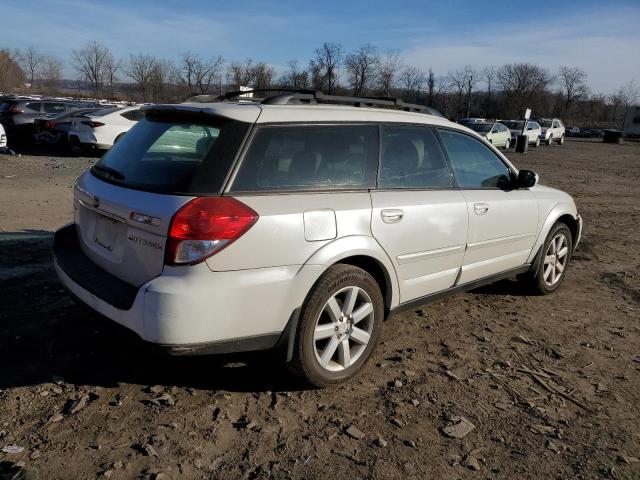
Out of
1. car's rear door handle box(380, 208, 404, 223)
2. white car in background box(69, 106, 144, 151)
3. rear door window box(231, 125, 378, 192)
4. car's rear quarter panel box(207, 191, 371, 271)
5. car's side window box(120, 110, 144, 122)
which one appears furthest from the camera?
car's side window box(120, 110, 144, 122)

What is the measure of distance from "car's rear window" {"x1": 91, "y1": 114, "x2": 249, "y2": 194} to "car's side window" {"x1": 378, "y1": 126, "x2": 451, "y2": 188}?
111 cm

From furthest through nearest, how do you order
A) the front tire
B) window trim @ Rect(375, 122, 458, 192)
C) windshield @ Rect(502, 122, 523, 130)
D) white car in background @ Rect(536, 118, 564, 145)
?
white car in background @ Rect(536, 118, 564, 145)
windshield @ Rect(502, 122, 523, 130)
window trim @ Rect(375, 122, 458, 192)
the front tire

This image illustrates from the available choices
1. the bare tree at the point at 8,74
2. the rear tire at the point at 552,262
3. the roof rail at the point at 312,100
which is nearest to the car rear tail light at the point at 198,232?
the roof rail at the point at 312,100

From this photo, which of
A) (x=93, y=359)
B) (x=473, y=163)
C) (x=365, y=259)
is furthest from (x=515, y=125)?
(x=93, y=359)

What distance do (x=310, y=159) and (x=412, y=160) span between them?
3.11ft

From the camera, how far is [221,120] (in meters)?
2.97

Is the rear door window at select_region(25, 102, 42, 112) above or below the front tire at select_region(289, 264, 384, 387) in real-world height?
above

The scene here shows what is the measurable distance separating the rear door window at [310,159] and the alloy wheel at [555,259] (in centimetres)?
256

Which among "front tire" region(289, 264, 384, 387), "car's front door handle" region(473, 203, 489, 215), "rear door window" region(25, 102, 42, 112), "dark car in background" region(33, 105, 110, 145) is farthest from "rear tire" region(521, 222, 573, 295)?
"rear door window" region(25, 102, 42, 112)

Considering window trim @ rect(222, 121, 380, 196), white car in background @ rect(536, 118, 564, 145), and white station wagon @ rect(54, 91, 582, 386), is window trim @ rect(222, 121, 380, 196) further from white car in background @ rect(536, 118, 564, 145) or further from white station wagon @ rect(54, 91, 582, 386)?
white car in background @ rect(536, 118, 564, 145)

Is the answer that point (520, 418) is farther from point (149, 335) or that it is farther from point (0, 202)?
point (0, 202)

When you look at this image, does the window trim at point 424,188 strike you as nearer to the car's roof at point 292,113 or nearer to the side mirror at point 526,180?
the car's roof at point 292,113

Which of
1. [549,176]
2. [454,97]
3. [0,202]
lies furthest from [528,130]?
[454,97]

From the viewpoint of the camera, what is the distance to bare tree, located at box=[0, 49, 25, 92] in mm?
71438
